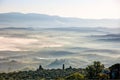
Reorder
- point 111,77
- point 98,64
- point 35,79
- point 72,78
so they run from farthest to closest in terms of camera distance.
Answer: point 35,79 < point 98,64 < point 72,78 < point 111,77

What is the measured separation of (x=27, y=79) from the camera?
461 ft

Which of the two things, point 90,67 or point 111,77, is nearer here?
point 111,77

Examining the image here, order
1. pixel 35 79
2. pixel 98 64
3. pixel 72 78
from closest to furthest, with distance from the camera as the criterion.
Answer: pixel 72 78
pixel 98 64
pixel 35 79

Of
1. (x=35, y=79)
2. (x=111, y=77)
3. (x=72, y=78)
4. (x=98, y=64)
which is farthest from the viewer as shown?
(x=35, y=79)

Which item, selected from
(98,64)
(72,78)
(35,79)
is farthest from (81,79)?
(35,79)

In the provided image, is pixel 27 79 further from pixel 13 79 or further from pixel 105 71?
pixel 105 71

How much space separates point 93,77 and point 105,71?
3.79m

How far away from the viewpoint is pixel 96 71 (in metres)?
118

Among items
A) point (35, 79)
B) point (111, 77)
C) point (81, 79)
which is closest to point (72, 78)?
point (81, 79)

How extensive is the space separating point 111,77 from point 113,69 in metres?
3.98

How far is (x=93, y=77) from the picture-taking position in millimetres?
114000

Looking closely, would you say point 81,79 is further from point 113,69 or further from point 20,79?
point 20,79

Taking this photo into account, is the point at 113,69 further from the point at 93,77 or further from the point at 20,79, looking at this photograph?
the point at 20,79

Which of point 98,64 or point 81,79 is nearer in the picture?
point 81,79
